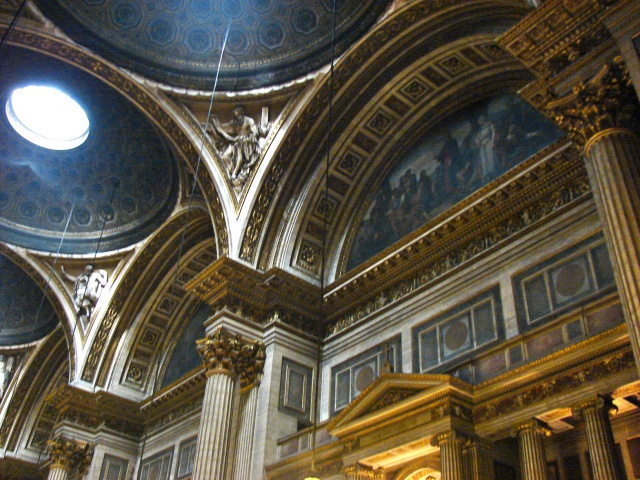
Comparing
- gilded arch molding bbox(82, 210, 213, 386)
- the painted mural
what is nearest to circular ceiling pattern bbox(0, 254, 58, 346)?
gilded arch molding bbox(82, 210, 213, 386)

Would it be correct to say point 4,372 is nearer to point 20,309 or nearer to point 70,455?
point 20,309

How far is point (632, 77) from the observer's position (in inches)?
230

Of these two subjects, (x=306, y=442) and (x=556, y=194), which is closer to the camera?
(x=556, y=194)

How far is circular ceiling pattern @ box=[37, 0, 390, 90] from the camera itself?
13766mm

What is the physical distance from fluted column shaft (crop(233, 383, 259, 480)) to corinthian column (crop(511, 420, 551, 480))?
16.0 ft

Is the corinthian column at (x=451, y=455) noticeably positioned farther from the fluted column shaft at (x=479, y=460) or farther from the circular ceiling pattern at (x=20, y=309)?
the circular ceiling pattern at (x=20, y=309)

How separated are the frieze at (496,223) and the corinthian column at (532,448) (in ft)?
10.5

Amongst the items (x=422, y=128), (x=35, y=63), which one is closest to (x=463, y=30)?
(x=422, y=128)

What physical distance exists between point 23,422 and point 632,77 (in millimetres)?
21990

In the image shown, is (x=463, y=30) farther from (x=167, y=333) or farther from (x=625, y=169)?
(x=167, y=333)

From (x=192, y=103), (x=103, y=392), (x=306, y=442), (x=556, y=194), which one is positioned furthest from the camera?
(x=103, y=392)

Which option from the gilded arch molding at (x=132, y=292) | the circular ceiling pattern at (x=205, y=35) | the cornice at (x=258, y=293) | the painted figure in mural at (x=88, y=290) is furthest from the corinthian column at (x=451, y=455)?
the painted figure in mural at (x=88, y=290)

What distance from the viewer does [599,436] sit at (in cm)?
678

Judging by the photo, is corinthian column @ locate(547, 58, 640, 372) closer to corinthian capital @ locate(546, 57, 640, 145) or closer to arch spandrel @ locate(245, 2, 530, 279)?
corinthian capital @ locate(546, 57, 640, 145)
